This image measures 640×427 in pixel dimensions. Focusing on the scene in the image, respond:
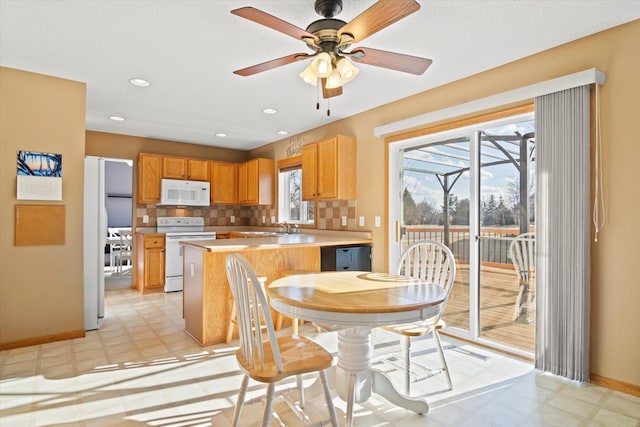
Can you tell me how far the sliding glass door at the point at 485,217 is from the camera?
2914 mm

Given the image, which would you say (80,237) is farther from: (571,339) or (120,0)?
(571,339)

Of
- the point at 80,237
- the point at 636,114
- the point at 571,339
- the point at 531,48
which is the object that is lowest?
the point at 571,339

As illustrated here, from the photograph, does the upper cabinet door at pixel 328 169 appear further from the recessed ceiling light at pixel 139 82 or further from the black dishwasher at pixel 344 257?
the recessed ceiling light at pixel 139 82

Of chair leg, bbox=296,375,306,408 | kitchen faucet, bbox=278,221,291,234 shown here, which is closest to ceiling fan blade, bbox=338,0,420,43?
chair leg, bbox=296,375,306,408

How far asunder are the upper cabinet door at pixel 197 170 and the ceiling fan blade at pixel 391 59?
14.3 ft

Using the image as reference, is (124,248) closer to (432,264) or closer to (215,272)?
(215,272)

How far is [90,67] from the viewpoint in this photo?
9.70 ft

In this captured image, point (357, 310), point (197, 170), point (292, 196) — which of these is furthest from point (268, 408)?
point (197, 170)

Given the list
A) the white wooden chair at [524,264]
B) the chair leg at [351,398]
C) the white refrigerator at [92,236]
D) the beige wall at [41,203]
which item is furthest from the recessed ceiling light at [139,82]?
the white wooden chair at [524,264]

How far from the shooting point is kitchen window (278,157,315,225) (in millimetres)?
5414

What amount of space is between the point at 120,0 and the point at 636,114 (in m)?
3.15

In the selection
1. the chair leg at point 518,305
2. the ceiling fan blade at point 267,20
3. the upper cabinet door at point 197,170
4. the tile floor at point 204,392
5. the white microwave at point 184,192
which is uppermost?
the ceiling fan blade at point 267,20

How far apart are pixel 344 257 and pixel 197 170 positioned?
329cm

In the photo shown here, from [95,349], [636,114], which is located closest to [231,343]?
[95,349]
